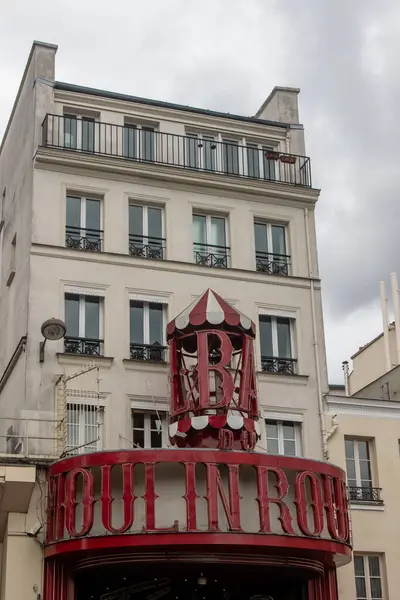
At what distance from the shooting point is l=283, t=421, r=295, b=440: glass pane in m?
25.3

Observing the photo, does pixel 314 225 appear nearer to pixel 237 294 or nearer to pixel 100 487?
pixel 237 294

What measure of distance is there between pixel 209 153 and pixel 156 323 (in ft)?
16.7

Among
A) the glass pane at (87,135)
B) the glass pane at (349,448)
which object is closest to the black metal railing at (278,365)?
the glass pane at (349,448)

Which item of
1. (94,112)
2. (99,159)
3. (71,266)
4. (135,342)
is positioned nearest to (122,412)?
(135,342)

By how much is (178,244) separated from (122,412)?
179 inches

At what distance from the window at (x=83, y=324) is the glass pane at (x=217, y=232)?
11.5ft

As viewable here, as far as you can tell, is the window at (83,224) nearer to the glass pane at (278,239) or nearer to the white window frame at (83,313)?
the white window frame at (83,313)

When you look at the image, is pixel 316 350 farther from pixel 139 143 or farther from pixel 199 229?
pixel 139 143

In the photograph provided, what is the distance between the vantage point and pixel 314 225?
1090 inches

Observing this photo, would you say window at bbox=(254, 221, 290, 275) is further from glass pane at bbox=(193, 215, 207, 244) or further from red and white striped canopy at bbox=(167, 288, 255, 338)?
red and white striped canopy at bbox=(167, 288, 255, 338)

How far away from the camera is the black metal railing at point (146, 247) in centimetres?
2578

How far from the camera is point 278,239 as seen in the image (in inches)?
1079

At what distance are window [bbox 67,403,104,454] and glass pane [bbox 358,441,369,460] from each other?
632cm

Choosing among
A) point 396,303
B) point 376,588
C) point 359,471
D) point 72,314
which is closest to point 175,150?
point 72,314
